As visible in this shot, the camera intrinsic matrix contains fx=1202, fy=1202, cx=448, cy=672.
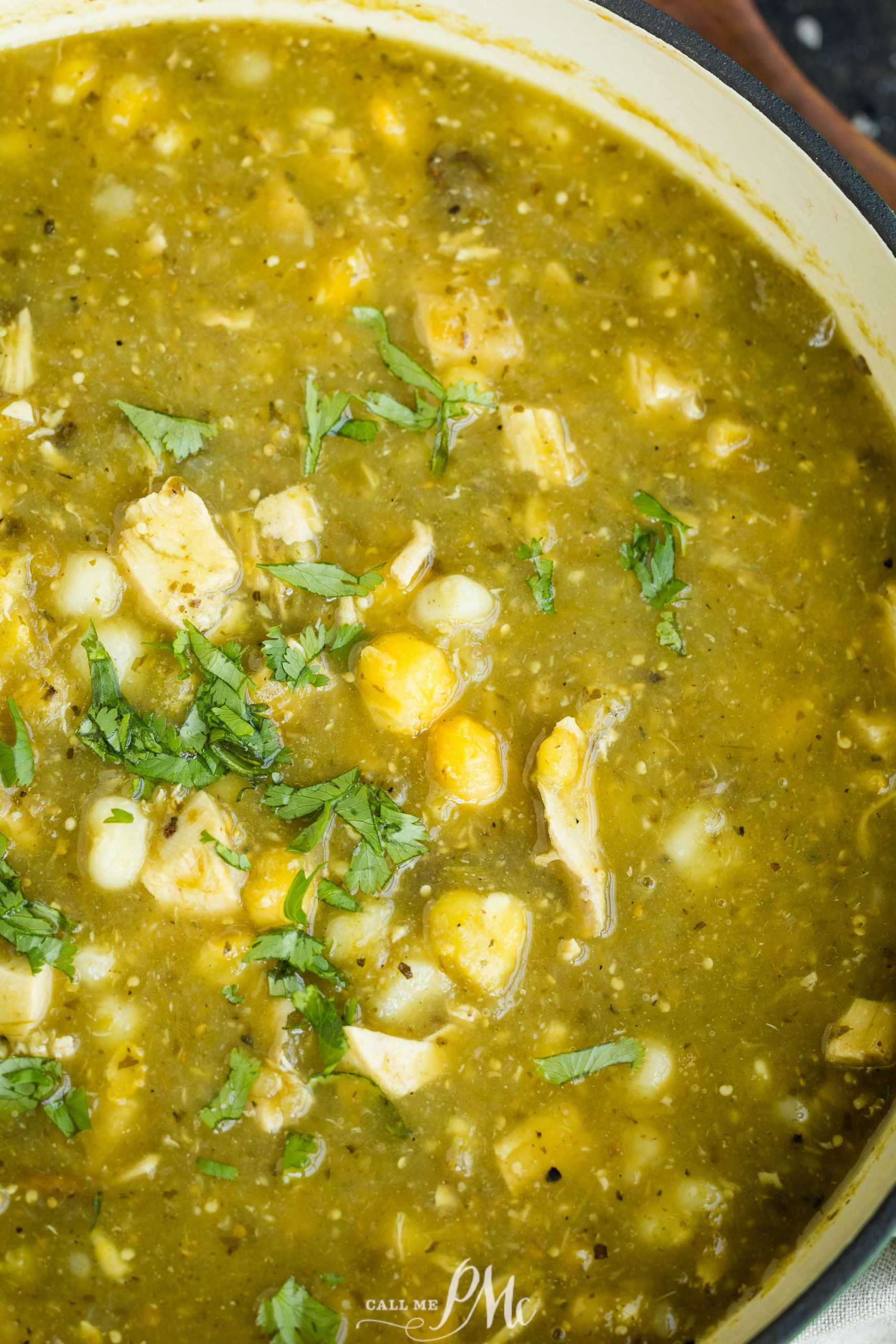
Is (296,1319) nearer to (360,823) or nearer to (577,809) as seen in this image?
(360,823)

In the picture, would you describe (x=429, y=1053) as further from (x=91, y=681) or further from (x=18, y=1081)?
(x=91, y=681)

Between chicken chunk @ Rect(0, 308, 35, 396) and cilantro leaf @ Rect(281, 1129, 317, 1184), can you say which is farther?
chicken chunk @ Rect(0, 308, 35, 396)

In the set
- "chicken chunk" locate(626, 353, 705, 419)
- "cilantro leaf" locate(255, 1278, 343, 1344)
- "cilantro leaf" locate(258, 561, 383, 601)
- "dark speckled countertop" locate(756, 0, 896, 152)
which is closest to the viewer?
"cilantro leaf" locate(255, 1278, 343, 1344)

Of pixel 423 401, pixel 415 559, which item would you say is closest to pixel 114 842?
pixel 415 559

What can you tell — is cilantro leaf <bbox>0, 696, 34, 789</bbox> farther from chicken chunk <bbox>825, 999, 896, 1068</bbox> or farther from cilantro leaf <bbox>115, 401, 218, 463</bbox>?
chicken chunk <bbox>825, 999, 896, 1068</bbox>

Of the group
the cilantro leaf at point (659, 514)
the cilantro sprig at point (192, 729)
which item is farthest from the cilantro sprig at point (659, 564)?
the cilantro sprig at point (192, 729)

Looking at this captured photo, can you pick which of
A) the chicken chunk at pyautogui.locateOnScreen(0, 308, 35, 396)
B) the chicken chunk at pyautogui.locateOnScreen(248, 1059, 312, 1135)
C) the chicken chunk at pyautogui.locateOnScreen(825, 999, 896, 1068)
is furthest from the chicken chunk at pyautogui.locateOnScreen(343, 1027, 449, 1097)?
the chicken chunk at pyautogui.locateOnScreen(0, 308, 35, 396)

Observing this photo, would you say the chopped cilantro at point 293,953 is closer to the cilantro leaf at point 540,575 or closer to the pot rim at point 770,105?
the cilantro leaf at point 540,575
